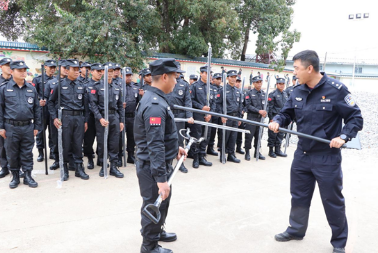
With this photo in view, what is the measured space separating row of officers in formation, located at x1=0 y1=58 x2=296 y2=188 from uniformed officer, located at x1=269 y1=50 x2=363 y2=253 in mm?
1721

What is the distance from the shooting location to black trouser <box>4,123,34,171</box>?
4629mm

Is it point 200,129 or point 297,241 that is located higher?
point 200,129

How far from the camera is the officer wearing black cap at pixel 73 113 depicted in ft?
17.0

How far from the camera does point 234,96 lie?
690cm

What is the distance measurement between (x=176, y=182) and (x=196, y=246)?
2068 millimetres

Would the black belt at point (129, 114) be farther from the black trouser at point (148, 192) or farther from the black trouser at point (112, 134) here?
the black trouser at point (148, 192)

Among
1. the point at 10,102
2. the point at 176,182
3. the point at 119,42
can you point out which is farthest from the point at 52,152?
the point at 119,42

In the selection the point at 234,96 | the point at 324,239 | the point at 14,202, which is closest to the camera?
the point at 324,239

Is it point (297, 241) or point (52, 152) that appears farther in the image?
point (52, 152)

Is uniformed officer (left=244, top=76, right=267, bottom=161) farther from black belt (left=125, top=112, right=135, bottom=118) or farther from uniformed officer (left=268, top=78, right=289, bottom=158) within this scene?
black belt (left=125, top=112, right=135, bottom=118)

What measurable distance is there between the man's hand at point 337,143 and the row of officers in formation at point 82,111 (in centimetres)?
202

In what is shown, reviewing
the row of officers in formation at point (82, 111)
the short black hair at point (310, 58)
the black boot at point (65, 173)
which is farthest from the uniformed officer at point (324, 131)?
the black boot at point (65, 173)

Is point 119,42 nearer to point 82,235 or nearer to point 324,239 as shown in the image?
point 82,235

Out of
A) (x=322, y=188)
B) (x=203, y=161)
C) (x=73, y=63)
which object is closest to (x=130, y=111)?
(x=73, y=63)
